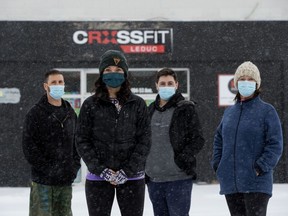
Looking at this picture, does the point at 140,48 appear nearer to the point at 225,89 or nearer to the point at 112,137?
the point at 225,89

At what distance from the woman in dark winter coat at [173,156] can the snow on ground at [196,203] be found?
3.86m

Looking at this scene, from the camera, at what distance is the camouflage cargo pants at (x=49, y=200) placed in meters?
5.59

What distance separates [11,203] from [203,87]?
5545 millimetres

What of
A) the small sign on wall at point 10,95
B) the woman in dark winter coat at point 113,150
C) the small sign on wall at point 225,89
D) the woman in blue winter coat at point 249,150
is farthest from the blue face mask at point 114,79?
the small sign on wall at point 225,89

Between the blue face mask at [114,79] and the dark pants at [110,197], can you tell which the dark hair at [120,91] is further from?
the dark pants at [110,197]

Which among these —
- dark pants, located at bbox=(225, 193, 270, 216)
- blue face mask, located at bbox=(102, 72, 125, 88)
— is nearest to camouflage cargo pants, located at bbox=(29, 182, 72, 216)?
blue face mask, located at bbox=(102, 72, 125, 88)

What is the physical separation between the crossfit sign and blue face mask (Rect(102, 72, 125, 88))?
9.22 metres

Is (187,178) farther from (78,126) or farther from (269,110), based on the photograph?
(78,126)

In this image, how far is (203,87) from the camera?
14039 millimetres

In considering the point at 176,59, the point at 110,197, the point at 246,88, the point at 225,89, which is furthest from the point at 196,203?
the point at 110,197

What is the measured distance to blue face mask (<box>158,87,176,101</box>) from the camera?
5.88m

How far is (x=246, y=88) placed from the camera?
17.0 feet
